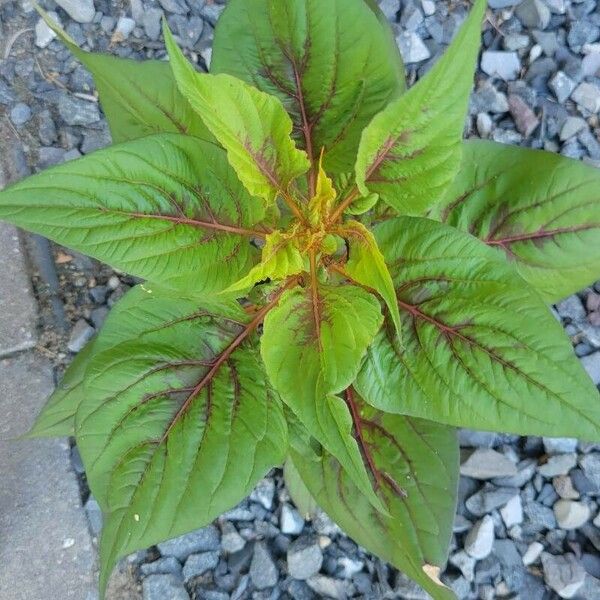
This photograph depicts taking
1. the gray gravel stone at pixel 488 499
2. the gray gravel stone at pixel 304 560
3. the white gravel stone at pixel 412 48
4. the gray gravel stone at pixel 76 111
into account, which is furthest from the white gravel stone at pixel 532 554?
the gray gravel stone at pixel 76 111

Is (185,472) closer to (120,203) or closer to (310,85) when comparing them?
(120,203)

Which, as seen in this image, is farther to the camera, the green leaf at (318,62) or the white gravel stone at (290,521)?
the white gravel stone at (290,521)

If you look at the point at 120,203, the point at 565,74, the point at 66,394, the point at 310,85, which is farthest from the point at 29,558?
the point at 565,74

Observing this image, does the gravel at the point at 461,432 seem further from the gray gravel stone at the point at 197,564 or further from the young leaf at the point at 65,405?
the young leaf at the point at 65,405

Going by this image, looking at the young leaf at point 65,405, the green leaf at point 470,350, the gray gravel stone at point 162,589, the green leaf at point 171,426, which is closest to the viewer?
the green leaf at point 470,350

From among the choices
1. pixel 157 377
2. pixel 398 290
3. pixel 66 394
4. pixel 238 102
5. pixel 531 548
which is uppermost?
pixel 238 102
